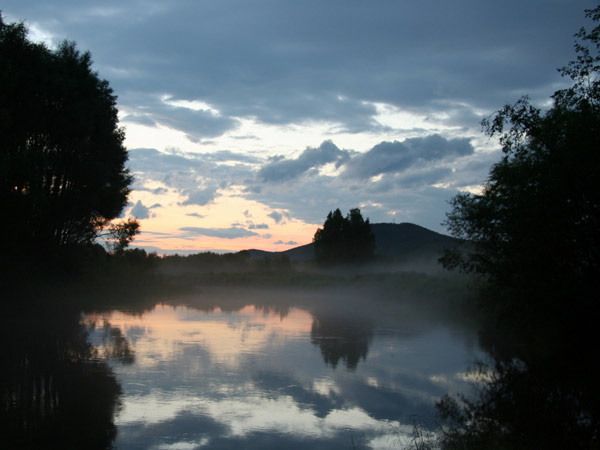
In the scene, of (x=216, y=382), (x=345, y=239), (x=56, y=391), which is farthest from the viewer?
(x=345, y=239)

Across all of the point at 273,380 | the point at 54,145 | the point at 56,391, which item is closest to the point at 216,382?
the point at 273,380

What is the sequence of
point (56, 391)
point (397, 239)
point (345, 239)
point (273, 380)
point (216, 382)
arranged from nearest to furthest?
point (56, 391)
point (216, 382)
point (273, 380)
point (345, 239)
point (397, 239)

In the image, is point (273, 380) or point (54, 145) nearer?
point (273, 380)

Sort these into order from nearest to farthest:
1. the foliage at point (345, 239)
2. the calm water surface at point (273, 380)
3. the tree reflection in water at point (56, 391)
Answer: the tree reflection in water at point (56, 391), the calm water surface at point (273, 380), the foliage at point (345, 239)

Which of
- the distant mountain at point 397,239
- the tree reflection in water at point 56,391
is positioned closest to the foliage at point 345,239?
the distant mountain at point 397,239

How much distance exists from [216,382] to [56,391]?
3762 millimetres

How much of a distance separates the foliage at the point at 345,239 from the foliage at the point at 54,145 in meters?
61.6

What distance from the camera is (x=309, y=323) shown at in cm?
3014

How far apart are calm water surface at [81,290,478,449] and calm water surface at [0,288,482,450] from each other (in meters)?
0.04

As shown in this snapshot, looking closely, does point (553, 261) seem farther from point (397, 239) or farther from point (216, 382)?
point (397, 239)

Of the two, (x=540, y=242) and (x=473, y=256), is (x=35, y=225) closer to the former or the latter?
(x=473, y=256)

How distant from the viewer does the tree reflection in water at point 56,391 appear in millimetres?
9336

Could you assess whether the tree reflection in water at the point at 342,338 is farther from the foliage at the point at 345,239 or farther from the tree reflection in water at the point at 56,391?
the foliage at the point at 345,239

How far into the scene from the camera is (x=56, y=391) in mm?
12367
